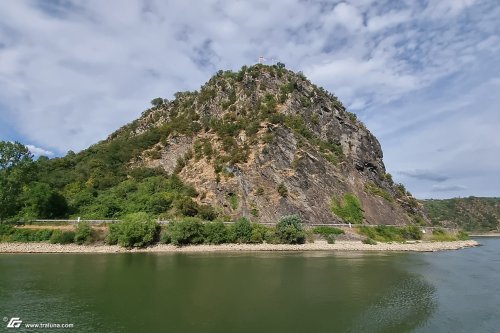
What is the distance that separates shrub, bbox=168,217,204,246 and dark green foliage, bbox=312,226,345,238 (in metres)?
23.7

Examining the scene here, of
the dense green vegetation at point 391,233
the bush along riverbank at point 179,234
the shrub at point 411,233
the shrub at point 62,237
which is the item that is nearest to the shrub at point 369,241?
the bush along riverbank at point 179,234

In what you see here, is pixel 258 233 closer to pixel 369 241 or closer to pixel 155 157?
pixel 369 241

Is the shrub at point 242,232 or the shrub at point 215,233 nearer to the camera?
the shrub at point 215,233

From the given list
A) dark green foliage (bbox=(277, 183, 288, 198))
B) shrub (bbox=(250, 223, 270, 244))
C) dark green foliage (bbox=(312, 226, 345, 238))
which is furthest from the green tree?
dark green foliage (bbox=(312, 226, 345, 238))

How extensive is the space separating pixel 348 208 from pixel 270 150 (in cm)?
2274

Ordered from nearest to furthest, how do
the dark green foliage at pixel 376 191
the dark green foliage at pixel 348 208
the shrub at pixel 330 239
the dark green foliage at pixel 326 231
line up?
the shrub at pixel 330 239
the dark green foliage at pixel 326 231
the dark green foliage at pixel 348 208
the dark green foliage at pixel 376 191

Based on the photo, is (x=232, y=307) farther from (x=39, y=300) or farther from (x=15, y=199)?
(x=15, y=199)

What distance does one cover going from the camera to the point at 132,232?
198 ft

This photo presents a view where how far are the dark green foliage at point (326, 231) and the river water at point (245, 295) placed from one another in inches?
867

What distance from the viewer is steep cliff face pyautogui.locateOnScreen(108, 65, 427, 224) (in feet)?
265

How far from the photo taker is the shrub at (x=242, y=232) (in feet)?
217

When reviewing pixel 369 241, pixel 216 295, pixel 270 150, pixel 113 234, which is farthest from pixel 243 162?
pixel 216 295

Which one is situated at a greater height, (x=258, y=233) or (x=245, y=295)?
(x=258, y=233)

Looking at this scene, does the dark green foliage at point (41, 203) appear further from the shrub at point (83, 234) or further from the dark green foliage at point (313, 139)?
the dark green foliage at point (313, 139)
